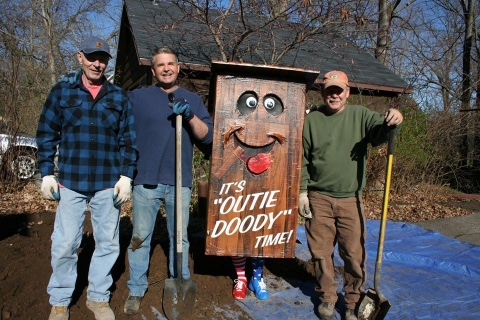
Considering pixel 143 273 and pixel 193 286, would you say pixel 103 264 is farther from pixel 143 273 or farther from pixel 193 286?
pixel 193 286

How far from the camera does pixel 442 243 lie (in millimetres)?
4965

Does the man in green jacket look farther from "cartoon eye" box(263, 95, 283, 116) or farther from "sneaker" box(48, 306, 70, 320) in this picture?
"sneaker" box(48, 306, 70, 320)

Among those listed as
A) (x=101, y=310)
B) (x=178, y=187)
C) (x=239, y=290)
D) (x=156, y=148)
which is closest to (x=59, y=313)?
(x=101, y=310)

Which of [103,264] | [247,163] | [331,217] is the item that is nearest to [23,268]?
[103,264]

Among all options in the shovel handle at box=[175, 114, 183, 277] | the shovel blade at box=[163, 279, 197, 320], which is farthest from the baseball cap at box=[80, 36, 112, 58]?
the shovel blade at box=[163, 279, 197, 320]

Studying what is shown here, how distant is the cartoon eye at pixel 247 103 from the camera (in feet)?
9.91

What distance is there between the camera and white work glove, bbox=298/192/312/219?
122 inches

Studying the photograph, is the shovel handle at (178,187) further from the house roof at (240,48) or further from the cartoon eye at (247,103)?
the house roof at (240,48)

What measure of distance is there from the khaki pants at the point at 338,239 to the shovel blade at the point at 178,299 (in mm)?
952

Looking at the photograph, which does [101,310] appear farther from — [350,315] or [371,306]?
[371,306]

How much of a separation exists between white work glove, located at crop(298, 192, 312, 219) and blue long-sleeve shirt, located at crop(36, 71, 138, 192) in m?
1.26

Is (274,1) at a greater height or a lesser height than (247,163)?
greater

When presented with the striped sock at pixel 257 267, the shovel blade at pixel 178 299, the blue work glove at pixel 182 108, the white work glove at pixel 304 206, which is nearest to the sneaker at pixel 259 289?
the striped sock at pixel 257 267

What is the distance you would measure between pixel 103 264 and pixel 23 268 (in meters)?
1.08
